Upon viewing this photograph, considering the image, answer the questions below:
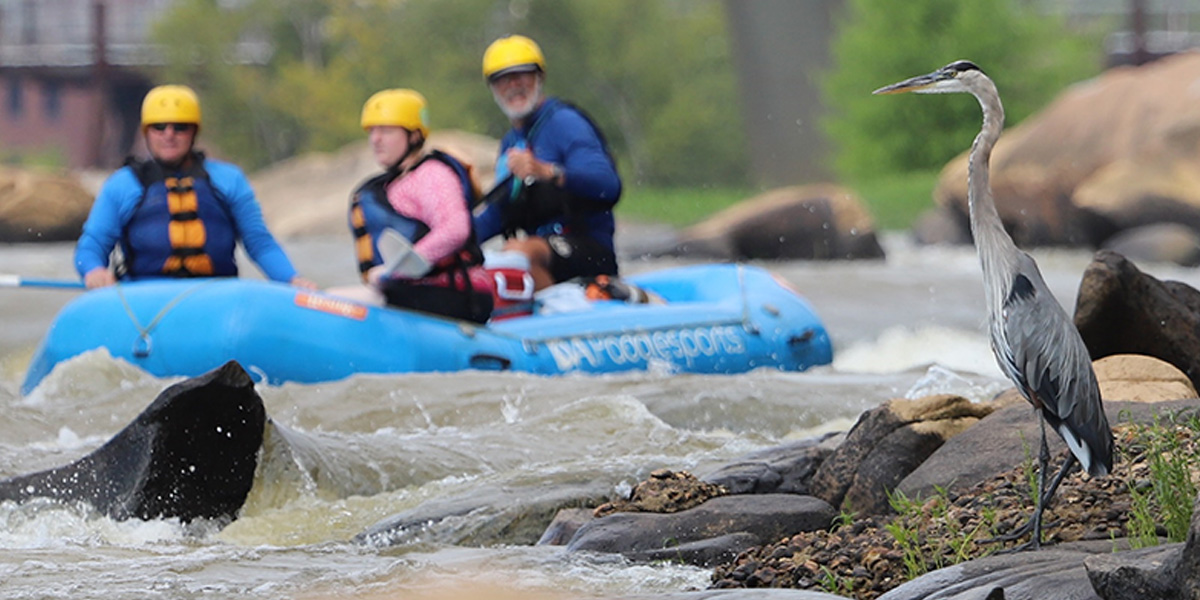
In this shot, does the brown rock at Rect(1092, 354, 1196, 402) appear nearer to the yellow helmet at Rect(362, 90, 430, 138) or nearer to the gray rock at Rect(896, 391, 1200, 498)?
the gray rock at Rect(896, 391, 1200, 498)

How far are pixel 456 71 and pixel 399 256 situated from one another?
3587cm

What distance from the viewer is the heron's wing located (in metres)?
4.36

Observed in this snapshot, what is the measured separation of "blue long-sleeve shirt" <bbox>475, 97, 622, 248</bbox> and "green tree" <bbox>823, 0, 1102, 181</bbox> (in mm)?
22938

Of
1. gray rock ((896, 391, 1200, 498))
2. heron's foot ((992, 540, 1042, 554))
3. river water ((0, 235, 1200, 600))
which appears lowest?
river water ((0, 235, 1200, 600))

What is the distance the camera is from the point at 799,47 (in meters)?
33.4

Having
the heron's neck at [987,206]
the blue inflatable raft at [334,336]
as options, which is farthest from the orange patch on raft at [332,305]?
the heron's neck at [987,206]

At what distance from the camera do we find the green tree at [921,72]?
31.9 m

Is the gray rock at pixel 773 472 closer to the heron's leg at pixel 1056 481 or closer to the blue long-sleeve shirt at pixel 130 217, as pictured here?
the heron's leg at pixel 1056 481

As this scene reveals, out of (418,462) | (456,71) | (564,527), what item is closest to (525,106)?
(418,462)

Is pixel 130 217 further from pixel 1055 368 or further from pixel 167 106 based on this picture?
pixel 1055 368

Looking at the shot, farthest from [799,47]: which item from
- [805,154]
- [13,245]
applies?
[13,245]

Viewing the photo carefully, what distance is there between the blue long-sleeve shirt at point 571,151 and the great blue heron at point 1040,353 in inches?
173

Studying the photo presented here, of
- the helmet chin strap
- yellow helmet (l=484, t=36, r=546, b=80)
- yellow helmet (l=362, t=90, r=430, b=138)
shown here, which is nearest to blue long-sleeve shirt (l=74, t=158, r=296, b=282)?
the helmet chin strap

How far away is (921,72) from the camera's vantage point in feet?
107
